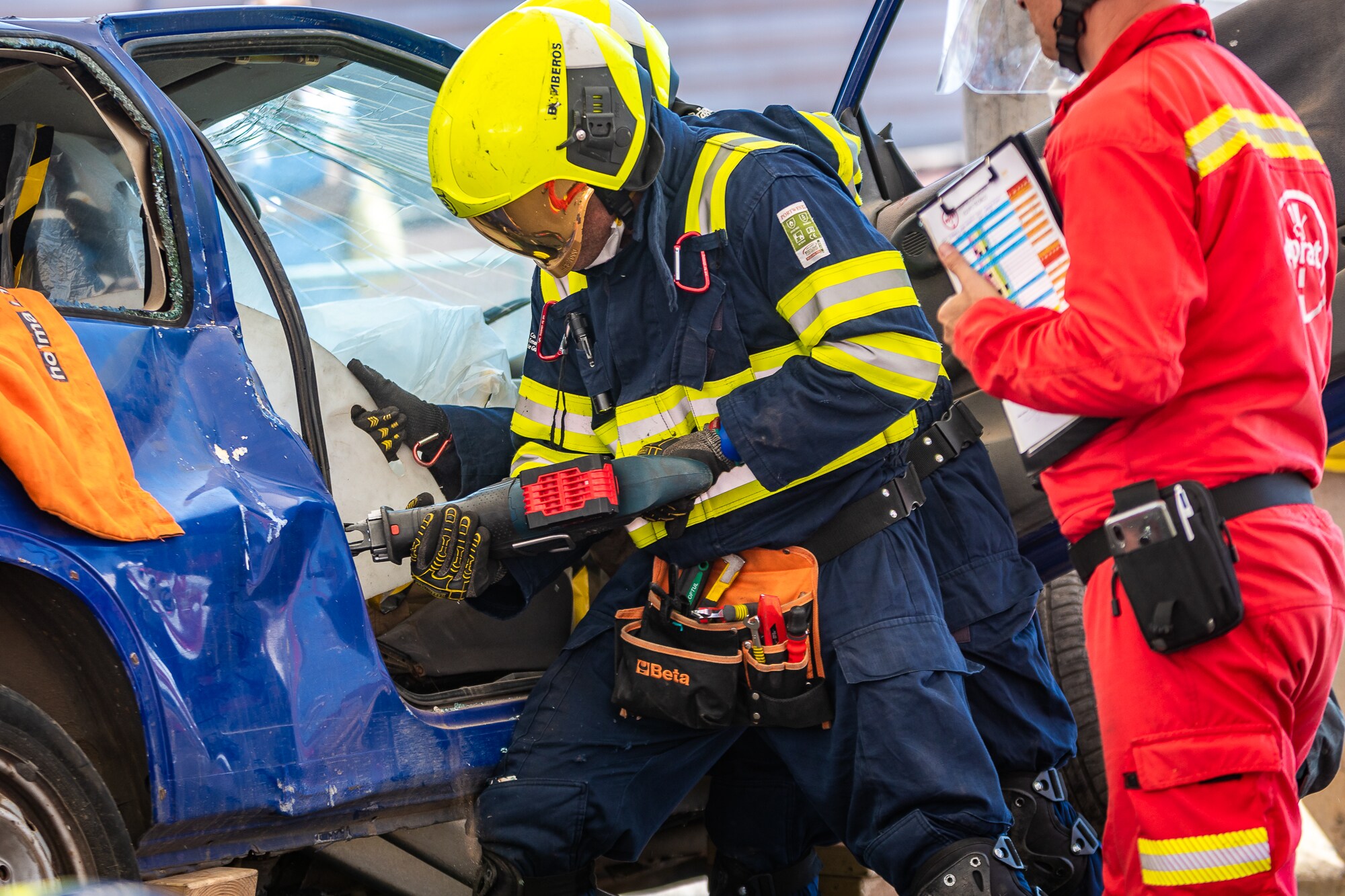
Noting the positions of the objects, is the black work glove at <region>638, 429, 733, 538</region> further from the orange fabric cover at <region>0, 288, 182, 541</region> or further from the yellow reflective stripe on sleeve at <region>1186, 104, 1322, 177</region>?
the yellow reflective stripe on sleeve at <region>1186, 104, 1322, 177</region>

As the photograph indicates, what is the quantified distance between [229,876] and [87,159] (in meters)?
1.44

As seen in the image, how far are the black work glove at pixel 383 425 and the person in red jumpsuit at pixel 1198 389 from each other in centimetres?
147

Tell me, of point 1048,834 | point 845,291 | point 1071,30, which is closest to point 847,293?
point 845,291

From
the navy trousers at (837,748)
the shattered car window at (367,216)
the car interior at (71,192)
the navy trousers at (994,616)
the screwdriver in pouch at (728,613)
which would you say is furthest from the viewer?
the shattered car window at (367,216)

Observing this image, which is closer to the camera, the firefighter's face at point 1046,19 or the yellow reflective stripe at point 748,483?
the firefighter's face at point 1046,19

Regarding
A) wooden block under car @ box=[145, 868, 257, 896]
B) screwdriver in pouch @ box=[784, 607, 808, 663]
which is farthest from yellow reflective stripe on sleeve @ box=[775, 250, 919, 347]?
wooden block under car @ box=[145, 868, 257, 896]

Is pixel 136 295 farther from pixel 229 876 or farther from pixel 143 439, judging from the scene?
pixel 229 876

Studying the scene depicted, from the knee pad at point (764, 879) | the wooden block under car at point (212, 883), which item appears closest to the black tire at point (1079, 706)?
the knee pad at point (764, 879)

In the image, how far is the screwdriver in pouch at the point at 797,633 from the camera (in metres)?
2.52

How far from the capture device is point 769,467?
2504 millimetres

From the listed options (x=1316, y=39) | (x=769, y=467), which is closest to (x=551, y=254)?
(x=769, y=467)

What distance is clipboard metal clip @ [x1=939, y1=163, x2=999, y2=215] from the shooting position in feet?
6.32

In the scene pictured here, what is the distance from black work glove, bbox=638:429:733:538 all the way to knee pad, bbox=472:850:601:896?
0.76 m

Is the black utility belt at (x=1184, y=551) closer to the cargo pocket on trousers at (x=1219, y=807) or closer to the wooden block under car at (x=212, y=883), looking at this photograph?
the cargo pocket on trousers at (x=1219, y=807)
